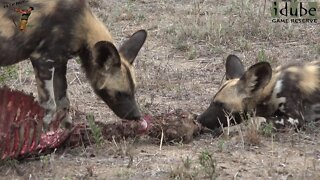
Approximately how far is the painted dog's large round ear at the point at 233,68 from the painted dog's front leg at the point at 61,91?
45.4 inches

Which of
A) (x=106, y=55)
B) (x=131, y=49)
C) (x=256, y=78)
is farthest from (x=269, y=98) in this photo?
(x=106, y=55)

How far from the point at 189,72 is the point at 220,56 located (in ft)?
1.75

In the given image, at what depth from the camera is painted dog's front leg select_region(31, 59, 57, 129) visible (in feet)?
16.1

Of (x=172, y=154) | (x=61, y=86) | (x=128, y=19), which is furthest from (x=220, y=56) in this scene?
(x=172, y=154)

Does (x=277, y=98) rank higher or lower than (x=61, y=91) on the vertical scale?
lower

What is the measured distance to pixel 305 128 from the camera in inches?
201

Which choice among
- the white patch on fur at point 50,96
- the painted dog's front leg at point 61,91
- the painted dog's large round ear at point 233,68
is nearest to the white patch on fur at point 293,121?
the painted dog's large round ear at point 233,68

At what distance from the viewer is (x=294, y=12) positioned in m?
8.41

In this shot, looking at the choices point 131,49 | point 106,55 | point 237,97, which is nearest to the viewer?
point 106,55

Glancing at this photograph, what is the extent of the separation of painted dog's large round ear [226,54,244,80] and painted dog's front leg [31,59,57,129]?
4.20 feet

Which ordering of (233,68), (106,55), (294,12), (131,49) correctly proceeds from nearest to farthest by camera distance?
(106,55), (131,49), (233,68), (294,12)

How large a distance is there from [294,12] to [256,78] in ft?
11.1

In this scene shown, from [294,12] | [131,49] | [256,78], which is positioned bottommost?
[294,12]

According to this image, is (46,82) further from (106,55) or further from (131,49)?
(131,49)
